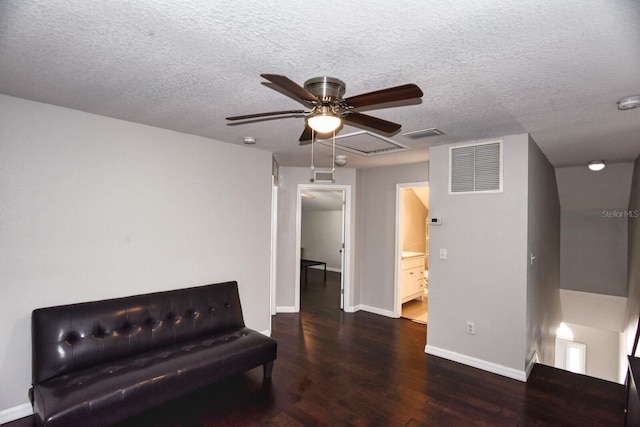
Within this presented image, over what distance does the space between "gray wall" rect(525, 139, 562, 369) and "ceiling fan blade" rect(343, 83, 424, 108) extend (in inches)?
87.7

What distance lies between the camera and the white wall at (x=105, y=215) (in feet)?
7.52

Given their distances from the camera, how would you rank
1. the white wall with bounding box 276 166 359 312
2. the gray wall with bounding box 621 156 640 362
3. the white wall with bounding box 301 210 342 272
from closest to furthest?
1. the gray wall with bounding box 621 156 640 362
2. the white wall with bounding box 276 166 359 312
3. the white wall with bounding box 301 210 342 272

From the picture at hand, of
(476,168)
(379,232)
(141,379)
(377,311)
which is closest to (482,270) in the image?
(476,168)

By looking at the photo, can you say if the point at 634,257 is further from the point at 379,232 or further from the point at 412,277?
the point at 379,232

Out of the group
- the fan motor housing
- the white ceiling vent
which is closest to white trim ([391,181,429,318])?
the white ceiling vent

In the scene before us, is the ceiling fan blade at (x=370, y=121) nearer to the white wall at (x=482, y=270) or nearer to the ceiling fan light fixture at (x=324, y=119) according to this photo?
the ceiling fan light fixture at (x=324, y=119)

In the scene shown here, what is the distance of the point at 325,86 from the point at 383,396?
2.46m

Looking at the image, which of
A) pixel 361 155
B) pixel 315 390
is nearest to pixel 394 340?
pixel 315 390

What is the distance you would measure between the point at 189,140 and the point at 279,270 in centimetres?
244

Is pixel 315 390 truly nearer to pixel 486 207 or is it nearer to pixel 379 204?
pixel 486 207

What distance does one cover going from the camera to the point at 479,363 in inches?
128

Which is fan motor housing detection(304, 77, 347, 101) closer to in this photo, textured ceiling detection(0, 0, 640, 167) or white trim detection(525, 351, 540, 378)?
textured ceiling detection(0, 0, 640, 167)

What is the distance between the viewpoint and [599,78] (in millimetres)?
1812

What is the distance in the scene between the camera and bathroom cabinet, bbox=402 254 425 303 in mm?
5195
